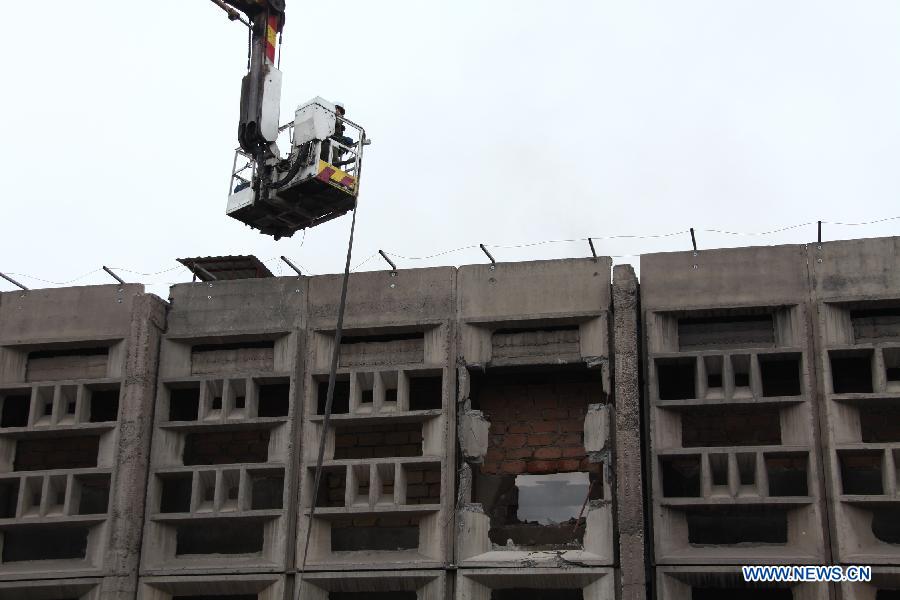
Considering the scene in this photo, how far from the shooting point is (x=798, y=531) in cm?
1830

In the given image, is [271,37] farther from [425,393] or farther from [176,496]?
[176,496]

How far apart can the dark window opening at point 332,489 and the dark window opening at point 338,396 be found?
1.16m

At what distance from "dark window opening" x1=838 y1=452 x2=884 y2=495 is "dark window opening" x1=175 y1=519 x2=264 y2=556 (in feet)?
33.4

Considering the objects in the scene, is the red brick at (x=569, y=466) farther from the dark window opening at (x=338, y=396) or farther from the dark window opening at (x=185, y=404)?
the dark window opening at (x=185, y=404)

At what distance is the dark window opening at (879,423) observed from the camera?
19000 millimetres

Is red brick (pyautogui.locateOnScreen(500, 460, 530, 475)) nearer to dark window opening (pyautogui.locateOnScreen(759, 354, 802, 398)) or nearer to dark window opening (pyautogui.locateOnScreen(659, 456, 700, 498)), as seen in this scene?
dark window opening (pyautogui.locateOnScreen(659, 456, 700, 498))

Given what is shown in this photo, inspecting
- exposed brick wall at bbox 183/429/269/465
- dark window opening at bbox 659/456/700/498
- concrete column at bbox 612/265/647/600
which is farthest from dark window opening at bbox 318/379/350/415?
dark window opening at bbox 659/456/700/498

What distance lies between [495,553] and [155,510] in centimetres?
629

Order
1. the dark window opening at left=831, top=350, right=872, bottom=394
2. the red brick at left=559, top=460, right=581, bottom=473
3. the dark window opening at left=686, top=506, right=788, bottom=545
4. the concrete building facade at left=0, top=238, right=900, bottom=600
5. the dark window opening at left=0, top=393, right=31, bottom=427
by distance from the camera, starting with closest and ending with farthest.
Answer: the concrete building facade at left=0, top=238, right=900, bottom=600
the dark window opening at left=686, top=506, right=788, bottom=545
the dark window opening at left=831, top=350, right=872, bottom=394
the red brick at left=559, top=460, right=581, bottom=473
the dark window opening at left=0, top=393, right=31, bottom=427

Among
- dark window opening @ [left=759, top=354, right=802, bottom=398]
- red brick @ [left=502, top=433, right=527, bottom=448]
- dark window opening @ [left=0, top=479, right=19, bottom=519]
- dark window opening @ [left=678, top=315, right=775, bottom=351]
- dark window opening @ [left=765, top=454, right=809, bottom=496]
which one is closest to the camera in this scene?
dark window opening @ [left=765, top=454, right=809, bottom=496]

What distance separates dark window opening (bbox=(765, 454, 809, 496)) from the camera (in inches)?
747

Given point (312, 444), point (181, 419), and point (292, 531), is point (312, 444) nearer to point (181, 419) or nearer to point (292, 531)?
point (292, 531)

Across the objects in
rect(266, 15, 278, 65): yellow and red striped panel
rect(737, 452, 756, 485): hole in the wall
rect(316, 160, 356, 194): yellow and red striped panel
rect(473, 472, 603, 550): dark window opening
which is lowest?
rect(473, 472, 603, 550): dark window opening

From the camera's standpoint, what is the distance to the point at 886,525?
18469mm
